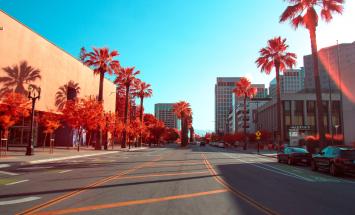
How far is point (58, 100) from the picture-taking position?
157ft

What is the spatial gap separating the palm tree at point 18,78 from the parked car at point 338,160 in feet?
106

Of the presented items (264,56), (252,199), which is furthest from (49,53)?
(252,199)

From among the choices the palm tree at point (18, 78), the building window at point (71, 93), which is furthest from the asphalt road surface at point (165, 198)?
the building window at point (71, 93)

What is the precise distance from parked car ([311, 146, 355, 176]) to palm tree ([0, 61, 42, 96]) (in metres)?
32.3

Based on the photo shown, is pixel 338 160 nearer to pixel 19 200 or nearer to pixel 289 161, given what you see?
pixel 289 161

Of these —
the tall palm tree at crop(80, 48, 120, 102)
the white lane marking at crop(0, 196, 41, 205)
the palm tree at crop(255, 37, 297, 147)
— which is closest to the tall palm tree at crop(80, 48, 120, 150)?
the tall palm tree at crop(80, 48, 120, 102)

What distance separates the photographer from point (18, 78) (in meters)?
38.1

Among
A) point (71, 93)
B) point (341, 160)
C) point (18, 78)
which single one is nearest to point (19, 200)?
point (341, 160)

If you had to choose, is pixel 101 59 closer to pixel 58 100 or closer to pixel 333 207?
pixel 58 100

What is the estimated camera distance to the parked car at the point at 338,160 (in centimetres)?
1734

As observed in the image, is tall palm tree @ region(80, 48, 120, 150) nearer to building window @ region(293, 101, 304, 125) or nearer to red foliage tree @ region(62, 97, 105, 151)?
red foliage tree @ region(62, 97, 105, 151)

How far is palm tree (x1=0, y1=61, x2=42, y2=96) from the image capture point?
3659 centimetres

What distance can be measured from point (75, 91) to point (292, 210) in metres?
49.7

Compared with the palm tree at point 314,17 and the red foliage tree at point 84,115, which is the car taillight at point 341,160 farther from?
the red foliage tree at point 84,115
